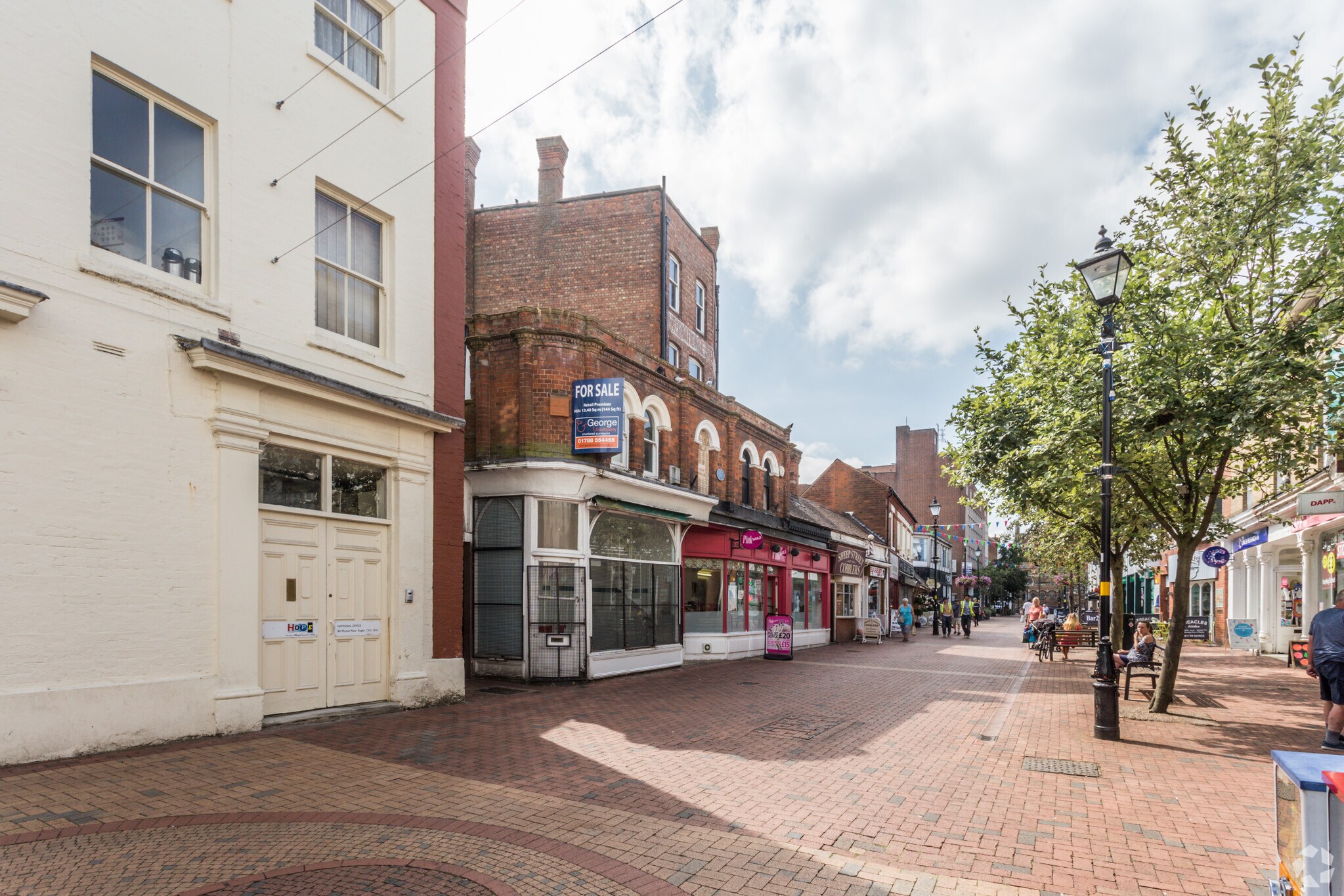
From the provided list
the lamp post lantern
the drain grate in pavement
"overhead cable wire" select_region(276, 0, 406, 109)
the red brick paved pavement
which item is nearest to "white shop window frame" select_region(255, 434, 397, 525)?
the red brick paved pavement

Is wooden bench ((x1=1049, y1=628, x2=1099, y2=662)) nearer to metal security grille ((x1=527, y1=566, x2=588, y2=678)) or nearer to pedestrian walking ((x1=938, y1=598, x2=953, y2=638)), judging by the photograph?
pedestrian walking ((x1=938, y1=598, x2=953, y2=638))

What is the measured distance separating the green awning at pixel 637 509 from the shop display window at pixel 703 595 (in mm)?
1643

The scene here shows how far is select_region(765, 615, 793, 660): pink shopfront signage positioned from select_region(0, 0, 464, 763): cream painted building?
35.7ft

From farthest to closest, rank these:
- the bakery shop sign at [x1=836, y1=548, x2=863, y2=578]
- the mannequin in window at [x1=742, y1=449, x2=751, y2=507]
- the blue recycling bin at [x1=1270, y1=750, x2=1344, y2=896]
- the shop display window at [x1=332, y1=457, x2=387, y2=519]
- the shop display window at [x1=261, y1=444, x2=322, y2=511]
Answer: the bakery shop sign at [x1=836, y1=548, x2=863, y2=578] → the mannequin in window at [x1=742, y1=449, x2=751, y2=507] → the shop display window at [x1=332, y1=457, x2=387, y2=519] → the shop display window at [x1=261, y1=444, x2=322, y2=511] → the blue recycling bin at [x1=1270, y1=750, x2=1344, y2=896]

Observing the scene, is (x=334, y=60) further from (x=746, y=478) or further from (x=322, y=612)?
(x=746, y=478)

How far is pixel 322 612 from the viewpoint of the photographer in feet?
32.1

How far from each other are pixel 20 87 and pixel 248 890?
7.05 metres

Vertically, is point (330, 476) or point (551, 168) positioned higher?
point (551, 168)

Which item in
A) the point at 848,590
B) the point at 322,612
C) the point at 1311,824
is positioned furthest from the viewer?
the point at 848,590

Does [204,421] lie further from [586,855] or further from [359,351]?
[586,855]

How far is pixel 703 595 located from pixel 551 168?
13.5 metres

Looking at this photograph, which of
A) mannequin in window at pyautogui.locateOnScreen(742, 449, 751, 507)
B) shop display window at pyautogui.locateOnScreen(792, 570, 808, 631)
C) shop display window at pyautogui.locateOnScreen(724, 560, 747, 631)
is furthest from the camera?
shop display window at pyautogui.locateOnScreen(792, 570, 808, 631)

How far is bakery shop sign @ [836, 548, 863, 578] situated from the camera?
2861 centimetres

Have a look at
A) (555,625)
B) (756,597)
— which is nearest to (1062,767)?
(555,625)
